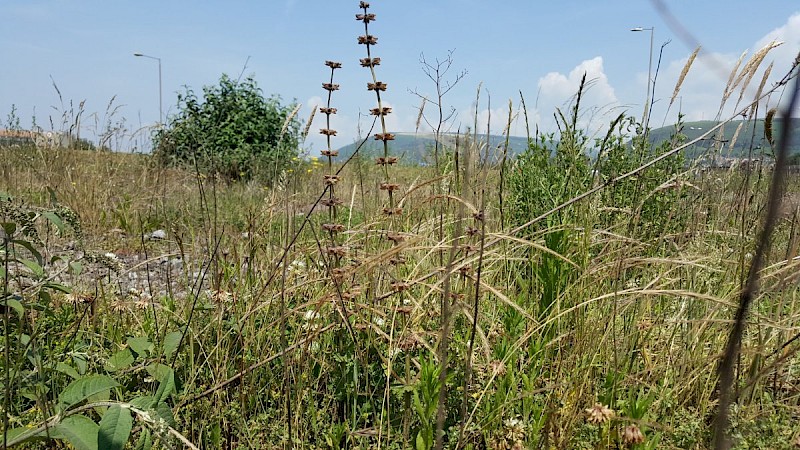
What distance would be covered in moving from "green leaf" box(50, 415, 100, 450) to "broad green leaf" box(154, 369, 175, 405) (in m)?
0.28

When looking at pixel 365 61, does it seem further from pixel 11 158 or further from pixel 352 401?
pixel 11 158

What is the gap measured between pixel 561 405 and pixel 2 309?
5.60 ft

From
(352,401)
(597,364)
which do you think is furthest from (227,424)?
(597,364)

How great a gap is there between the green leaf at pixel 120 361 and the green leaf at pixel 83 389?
298mm

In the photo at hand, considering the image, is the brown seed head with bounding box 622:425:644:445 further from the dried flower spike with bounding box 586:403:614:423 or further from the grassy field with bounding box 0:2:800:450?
the dried flower spike with bounding box 586:403:614:423

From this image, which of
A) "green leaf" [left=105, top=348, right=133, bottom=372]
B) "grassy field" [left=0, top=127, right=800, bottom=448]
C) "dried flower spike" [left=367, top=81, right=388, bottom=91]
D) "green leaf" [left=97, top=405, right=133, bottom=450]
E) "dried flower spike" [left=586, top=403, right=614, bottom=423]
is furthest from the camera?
"dried flower spike" [left=367, top=81, right=388, bottom=91]

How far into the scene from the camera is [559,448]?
60.9 inches

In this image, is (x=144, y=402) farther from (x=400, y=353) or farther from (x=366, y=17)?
(x=366, y=17)

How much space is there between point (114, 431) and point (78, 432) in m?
0.08

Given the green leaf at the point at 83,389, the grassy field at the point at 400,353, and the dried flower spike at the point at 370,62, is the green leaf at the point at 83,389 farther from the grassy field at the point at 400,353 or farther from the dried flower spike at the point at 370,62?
the dried flower spike at the point at 370,62

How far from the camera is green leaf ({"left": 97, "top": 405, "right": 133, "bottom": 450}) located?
122 centimetres

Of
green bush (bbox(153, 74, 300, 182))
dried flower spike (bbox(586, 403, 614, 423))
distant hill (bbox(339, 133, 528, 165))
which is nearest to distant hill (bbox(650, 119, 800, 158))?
distant hill (bbox(339, 133, 528, 165))

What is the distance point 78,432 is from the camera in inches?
48.8

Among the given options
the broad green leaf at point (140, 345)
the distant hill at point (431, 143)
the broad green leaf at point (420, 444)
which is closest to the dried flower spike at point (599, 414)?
the broad green leaf at point (420, 444)
